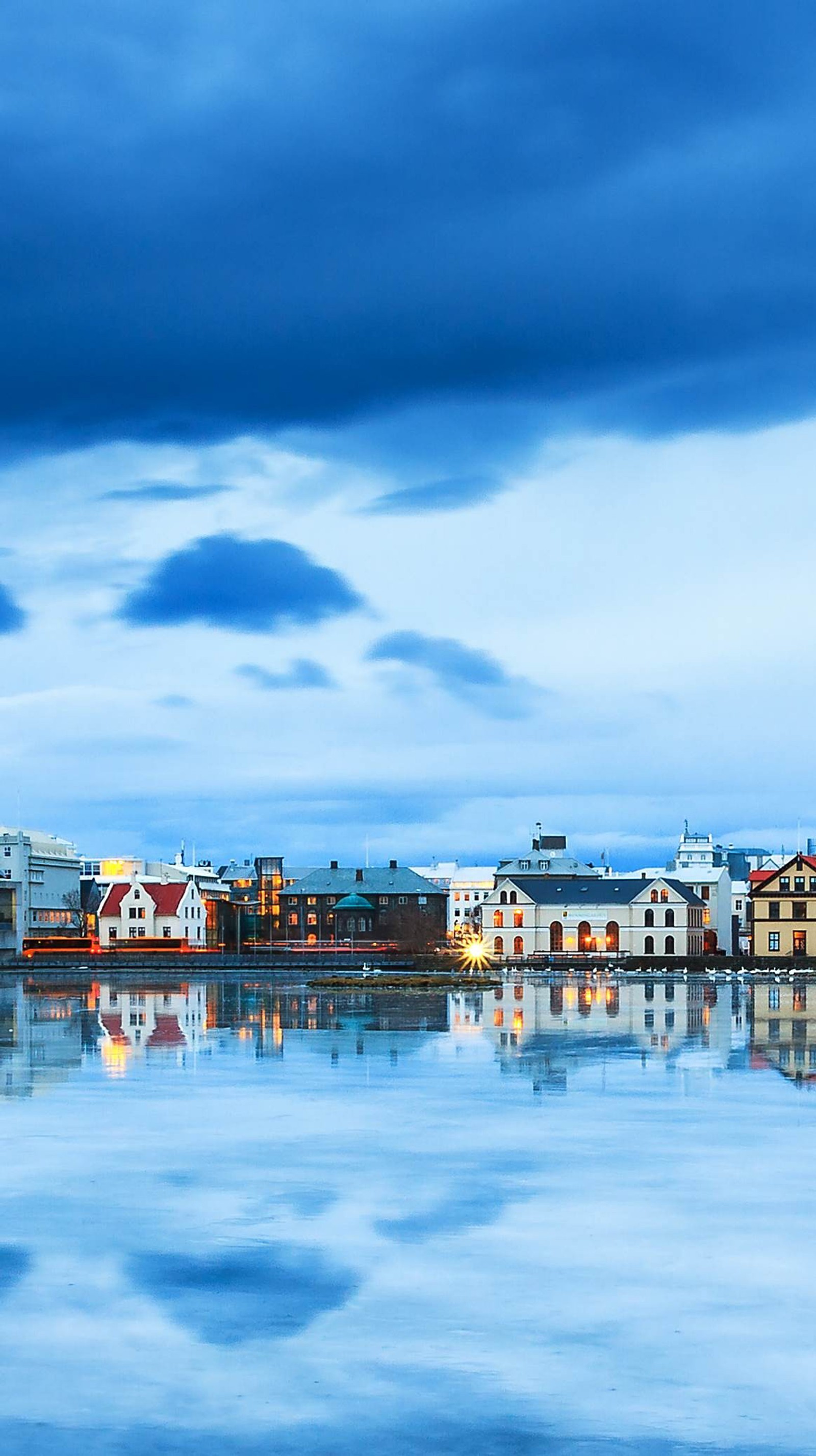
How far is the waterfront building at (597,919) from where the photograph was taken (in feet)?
457

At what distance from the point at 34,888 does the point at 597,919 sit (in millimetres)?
64240

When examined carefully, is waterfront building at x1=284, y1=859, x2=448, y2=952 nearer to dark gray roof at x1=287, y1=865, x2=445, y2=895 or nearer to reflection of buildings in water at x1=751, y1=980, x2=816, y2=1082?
dark gray roof at x1=287, y1=865, x2=445, y2=895

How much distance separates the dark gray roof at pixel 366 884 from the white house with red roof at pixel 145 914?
32.0 meters

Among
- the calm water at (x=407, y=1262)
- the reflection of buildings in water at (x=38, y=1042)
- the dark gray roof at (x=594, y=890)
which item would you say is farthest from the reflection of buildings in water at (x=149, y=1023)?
the dark gray roof at (x=594, y=890)

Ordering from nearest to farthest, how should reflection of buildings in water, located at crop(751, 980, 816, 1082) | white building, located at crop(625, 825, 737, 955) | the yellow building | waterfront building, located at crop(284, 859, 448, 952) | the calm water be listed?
the calm water → reflection of buildings in water, located at crop(751, 980, 816, 1082) → the yellow building → white building, located at crop(625, 825, 737, 955) → waterfront building, located at crop(284, 859, 448, 952)

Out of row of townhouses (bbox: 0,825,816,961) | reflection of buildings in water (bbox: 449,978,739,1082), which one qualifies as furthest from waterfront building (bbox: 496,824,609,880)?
reflection of buildings in water (bbox: 449,978,739,1082)

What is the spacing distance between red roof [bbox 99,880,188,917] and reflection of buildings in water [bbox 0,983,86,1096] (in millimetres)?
83599

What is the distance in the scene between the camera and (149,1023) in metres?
41.7

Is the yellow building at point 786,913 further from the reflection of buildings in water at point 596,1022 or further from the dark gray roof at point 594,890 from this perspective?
the reflection of buildings in water at point 596,1022

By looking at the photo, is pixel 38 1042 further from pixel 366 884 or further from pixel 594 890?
pixel 366 884

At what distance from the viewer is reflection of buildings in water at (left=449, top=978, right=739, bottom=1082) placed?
103 ft

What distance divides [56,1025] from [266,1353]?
3260 centimetres

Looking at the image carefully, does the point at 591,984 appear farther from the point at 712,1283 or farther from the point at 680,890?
the point at 712,1283

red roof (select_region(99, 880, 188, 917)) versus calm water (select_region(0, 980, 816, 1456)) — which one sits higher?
calm water (select_region(0, 980, 816, 1456))
